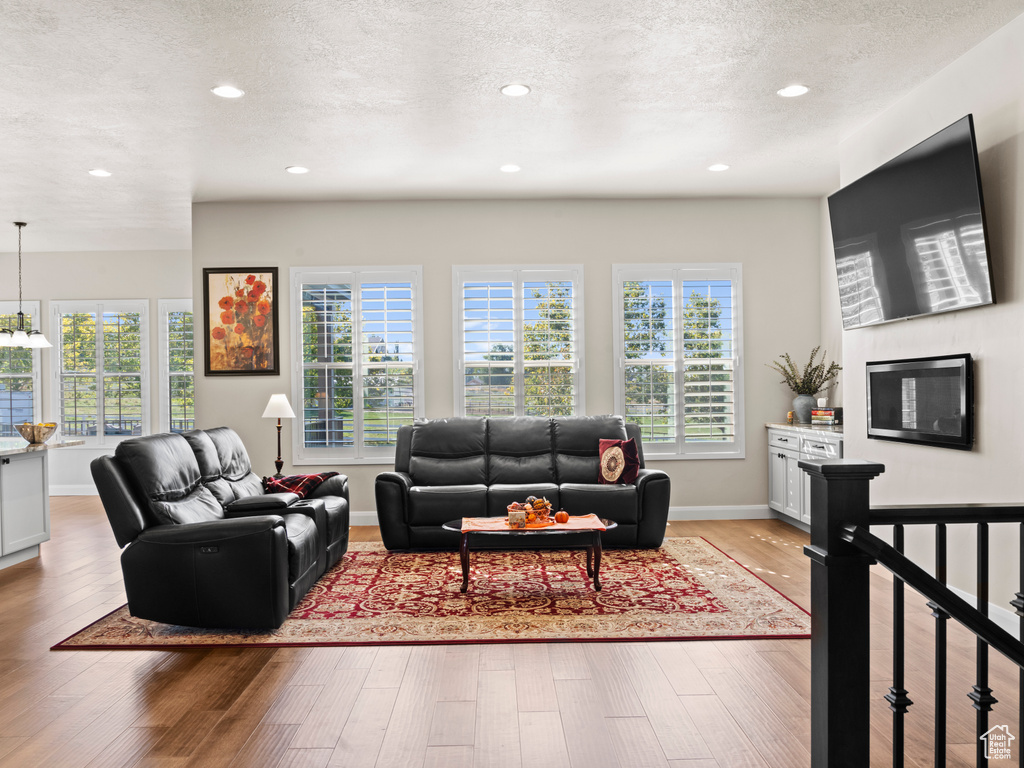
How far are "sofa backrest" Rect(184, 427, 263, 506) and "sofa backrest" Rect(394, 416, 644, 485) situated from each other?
4.15ft

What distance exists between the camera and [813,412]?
6.02 meters

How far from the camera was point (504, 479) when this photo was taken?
5.80 meters

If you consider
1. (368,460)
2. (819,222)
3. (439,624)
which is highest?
(819,222)

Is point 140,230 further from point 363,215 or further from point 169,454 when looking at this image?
point 169,454

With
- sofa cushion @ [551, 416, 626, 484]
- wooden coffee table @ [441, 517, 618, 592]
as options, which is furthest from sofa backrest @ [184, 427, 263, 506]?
sofa cushion @ [551, 416, 626, 484]

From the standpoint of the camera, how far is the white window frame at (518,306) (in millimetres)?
6578

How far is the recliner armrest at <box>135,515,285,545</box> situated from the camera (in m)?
3.54

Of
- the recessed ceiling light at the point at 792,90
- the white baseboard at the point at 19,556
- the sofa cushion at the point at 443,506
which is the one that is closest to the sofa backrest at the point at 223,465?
the sofa cushion at the point at 443,506

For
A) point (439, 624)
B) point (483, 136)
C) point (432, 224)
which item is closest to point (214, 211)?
point (432, 224)

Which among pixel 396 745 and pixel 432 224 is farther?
pixel 432 224

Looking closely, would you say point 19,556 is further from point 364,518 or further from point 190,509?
point 364,518

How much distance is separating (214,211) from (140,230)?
1.66m

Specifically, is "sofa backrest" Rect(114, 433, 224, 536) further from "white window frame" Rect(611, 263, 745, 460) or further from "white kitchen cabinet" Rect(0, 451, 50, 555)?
"white window frame" Rect(611, 263, 745, 460)

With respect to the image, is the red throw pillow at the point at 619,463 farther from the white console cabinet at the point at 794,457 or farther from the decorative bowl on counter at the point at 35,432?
the decorative bowl on counter at the point at 35,432
